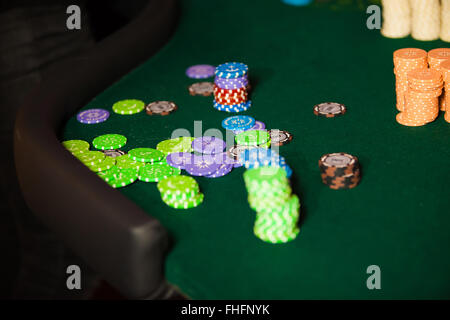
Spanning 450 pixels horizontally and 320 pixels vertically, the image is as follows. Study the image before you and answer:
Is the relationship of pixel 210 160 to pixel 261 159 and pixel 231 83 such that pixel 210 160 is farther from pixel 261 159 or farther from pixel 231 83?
pixel 231 83

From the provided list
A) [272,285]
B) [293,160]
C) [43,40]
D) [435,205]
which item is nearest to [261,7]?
[43,40]

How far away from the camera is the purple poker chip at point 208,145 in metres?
2.21

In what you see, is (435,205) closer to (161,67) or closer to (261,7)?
(161,67)

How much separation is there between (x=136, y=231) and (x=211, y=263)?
0.23 m

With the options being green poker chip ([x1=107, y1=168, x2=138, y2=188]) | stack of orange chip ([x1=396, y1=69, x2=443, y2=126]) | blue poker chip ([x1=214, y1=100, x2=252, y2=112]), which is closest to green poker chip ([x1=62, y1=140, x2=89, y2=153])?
green poker chip ([x1=107, y1=168, x2=138, y2=188])

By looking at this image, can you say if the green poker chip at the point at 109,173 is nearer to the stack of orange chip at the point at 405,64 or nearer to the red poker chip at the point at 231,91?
the red poker chip at the point at 231,91

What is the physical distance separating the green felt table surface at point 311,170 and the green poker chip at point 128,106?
2.1 inches

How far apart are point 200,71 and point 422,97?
48.1 inches

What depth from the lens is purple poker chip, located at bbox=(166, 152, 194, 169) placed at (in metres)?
2.12

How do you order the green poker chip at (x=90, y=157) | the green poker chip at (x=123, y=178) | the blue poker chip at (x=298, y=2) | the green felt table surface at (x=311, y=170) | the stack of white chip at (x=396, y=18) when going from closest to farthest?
the green felt table surface at (x=311, y=170)
the green poker chip at (x=123, y=178)
the green poker chip at (x=90, y=157)
the stack of white chip at (x=396, y=18)
the blue poker chip at (x=298, y=2)

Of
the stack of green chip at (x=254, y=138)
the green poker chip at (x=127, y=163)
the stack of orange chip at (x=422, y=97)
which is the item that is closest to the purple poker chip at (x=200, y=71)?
the stack of green chip at (x=254, y=138)

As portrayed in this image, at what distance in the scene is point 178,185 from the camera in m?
1.89

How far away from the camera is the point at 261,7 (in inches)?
145

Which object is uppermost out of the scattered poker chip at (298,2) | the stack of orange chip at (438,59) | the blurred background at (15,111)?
the stack of orange chip at (438,59)
